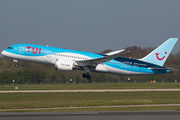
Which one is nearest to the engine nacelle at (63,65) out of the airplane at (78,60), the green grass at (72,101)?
the airplane at (78,60)

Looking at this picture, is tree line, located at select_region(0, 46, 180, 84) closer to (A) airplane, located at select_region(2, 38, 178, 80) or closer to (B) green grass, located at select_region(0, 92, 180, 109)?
(A) airplane, located at select_region(2, 38, 178, 80)

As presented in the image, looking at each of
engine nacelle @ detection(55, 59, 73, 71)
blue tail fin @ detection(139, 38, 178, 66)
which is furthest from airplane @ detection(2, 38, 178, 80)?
blue tail fin @ detection(139, 38, 178, 66)

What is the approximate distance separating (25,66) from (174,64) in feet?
128

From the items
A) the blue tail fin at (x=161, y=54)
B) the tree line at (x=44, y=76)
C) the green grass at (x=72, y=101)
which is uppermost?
the blue tail fin at (x=161, y=54)

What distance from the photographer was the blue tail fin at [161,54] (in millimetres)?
41750

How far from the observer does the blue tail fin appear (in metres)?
41.8

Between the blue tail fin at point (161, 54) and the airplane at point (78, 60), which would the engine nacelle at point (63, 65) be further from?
the blue tail fin at point (161, 54)

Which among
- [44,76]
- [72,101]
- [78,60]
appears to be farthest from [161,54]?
[44,76]

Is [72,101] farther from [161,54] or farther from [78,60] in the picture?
[161,54]

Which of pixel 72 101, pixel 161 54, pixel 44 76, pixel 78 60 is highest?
pixel 161 54

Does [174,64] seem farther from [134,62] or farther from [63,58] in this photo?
[63,58]

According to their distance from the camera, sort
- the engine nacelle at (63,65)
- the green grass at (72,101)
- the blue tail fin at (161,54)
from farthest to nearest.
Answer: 1. the blue tail fin at (161,54)
2. the engine nacelle at (63,65)
3. the green grass at (72,101)

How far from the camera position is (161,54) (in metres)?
42.6

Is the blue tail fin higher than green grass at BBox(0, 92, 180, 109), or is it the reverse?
the blue tail fin
